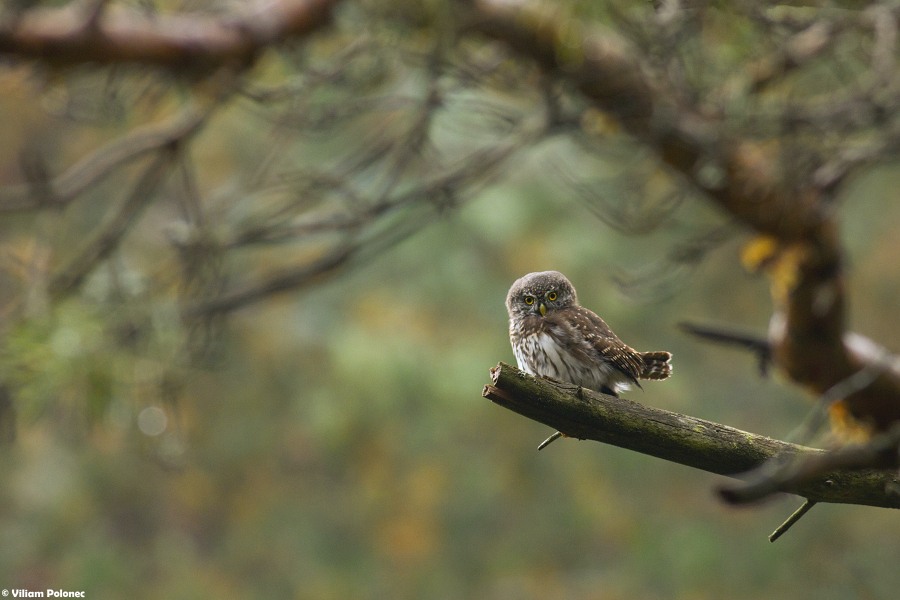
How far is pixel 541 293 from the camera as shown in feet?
5.31

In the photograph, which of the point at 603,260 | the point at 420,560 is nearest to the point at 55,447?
the point at 420,560

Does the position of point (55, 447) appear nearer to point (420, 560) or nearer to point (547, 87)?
point (420, 560)

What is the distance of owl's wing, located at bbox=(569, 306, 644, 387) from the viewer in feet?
5.62

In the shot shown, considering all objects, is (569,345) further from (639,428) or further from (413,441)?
(413,441)

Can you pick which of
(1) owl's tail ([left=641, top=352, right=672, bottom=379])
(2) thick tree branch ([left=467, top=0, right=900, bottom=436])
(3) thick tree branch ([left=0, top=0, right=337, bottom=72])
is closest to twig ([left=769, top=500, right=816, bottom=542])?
(1) owl's tail ([left=641, top=352, right=672, bottom=379])

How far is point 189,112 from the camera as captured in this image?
13.1 feet

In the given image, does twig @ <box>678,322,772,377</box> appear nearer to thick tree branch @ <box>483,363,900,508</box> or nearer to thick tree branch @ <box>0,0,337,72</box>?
thick tree branch @ <box>483,363,900,508</box>

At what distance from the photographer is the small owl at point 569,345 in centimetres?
164

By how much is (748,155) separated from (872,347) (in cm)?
81

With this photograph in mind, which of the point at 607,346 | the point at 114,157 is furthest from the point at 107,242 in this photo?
the point at 607,346

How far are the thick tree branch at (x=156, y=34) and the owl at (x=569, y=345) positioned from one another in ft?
6.26

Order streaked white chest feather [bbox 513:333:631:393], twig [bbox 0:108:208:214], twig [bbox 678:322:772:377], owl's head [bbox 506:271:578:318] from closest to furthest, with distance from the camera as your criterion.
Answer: owl's head [bbox 506:271:578:318], streaked white chest feather [bbox 513:333:631:393], twig [bbox 678:322:772:377], twig [bbox 0:108:208:214]

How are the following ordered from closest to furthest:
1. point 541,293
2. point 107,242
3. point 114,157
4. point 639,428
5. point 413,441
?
point 639,428 < point 541,293 < point 107,242 < point 114,157 < point 413,441

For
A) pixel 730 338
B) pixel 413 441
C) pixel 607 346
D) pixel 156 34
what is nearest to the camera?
pixel 607 346
